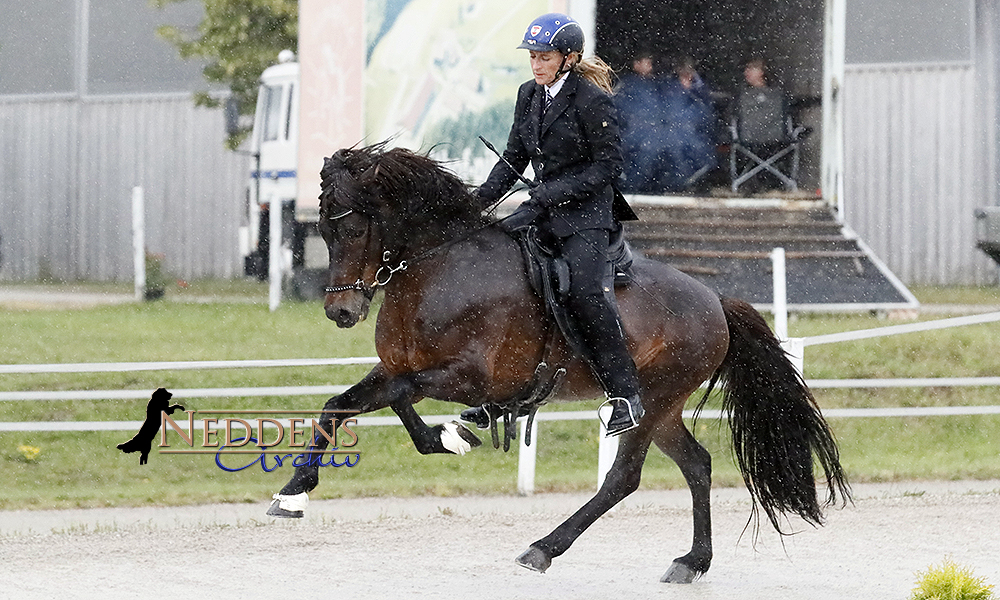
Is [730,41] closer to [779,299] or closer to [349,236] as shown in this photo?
[779,299]

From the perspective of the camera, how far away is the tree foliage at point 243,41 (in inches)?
735

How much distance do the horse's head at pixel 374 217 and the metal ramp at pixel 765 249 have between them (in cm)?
702

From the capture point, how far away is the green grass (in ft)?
32.1

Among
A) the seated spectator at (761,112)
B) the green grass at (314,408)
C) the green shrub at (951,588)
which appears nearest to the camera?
the green shrub at (951,588)

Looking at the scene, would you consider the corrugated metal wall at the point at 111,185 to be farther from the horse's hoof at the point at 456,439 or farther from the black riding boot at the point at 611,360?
the horse's hoof at the point at 456,439

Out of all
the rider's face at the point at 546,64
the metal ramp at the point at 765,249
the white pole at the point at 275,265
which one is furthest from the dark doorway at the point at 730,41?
the rider's face at the point at 546,64

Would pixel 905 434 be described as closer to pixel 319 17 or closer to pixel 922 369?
pixel 922 369

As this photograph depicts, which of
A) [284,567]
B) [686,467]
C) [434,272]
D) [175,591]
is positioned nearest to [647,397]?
[686,467]

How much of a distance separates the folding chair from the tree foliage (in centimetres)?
675

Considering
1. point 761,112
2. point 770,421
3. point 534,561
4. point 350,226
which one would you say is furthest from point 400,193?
point 761,112

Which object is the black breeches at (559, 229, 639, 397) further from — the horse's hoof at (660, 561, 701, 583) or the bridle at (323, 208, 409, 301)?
the horse's hoof at (660, 561, 701, 583)

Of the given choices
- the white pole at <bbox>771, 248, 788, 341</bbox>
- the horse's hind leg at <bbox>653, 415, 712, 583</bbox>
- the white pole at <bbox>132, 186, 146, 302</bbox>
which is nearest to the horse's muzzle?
the horse's hind leg at <bbox>653, 415, 712, 583</bbox>

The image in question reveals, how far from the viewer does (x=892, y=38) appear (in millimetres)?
20969

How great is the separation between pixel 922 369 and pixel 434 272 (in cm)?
781
